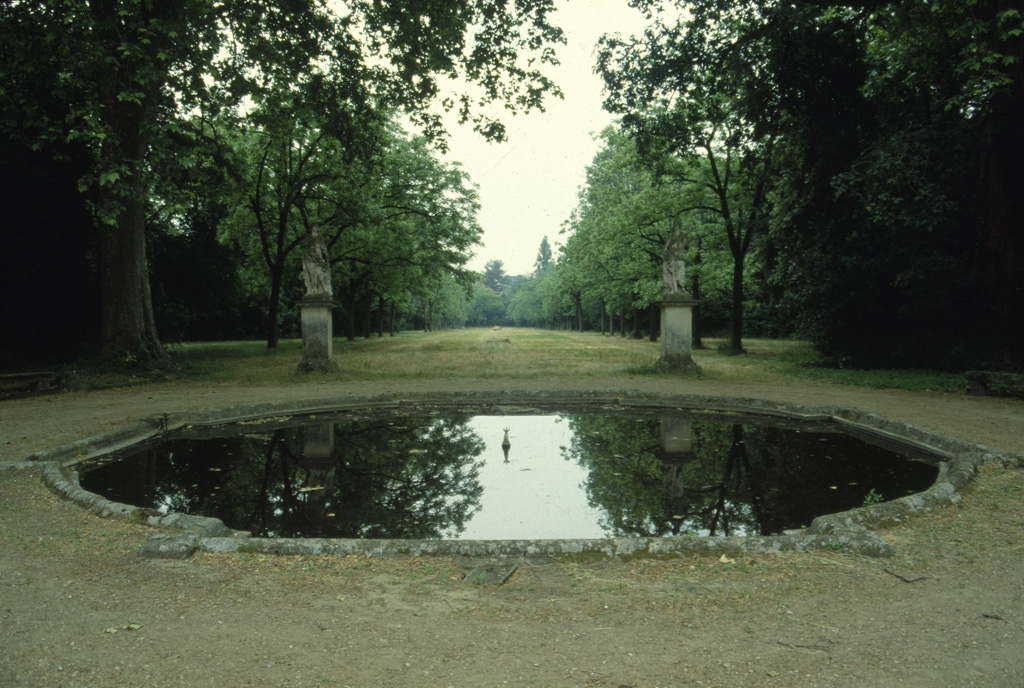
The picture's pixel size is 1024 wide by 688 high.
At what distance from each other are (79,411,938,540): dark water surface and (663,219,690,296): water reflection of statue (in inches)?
262

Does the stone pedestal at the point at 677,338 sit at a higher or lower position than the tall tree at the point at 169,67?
lower

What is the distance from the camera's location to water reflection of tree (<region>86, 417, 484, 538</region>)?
5.00 m

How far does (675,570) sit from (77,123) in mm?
17930

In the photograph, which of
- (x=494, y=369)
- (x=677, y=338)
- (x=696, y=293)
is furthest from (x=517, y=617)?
(x=696, y=293)

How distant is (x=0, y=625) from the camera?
121 inches

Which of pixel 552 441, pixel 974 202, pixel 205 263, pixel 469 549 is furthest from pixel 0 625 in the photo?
pixel 205 263

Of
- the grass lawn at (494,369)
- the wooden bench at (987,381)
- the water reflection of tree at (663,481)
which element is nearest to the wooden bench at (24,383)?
the grass lawn at (494,369)

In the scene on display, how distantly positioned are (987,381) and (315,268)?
15025 mm

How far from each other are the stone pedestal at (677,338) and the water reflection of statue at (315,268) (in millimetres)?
8611

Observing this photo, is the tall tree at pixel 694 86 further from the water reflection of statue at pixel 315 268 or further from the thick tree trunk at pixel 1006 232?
the water reflection of statue at pixel 315 268

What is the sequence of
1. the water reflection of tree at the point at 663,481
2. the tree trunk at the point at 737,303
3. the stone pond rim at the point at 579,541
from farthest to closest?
1. the tree trunk at the point at 737,303
2. the water reflection of tree at the point at 663,481
3. the stone pond rim at the point at 579,541

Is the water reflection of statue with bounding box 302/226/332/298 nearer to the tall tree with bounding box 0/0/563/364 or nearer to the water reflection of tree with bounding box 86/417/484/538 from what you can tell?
the tall tree with bounding box 0/0/563/364

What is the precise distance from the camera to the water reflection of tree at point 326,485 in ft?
16.4

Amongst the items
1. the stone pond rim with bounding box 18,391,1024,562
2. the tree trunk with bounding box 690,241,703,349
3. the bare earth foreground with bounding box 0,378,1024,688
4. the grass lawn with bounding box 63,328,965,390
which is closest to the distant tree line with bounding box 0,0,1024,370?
the grass lawn with bounding box 63,328,965,390
